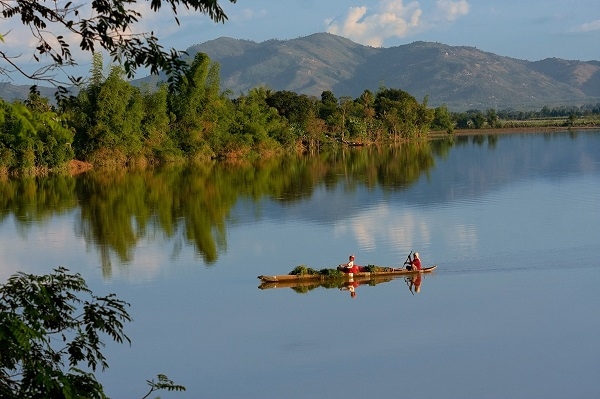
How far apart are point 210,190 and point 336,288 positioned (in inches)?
701

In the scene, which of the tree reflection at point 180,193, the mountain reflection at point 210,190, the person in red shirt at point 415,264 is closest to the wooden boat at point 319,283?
the person in red shirt at point 415,264

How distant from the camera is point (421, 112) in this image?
250 feet

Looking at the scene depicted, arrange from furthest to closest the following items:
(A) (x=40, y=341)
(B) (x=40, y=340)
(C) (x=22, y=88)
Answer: (C) (x=22, y=88)
(A) (x=40, y=341)
(B) (x=40, y=340)

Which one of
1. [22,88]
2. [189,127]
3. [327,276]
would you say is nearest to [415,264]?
[327,276]

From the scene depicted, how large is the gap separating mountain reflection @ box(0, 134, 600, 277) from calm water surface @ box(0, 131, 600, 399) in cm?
14

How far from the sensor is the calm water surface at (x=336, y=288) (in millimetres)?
11102

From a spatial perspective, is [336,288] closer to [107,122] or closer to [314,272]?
[314,272]

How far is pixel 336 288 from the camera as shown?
1555 centimetres

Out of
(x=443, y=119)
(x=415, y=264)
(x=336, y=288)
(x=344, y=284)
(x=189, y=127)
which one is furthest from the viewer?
(x=443, y=119)

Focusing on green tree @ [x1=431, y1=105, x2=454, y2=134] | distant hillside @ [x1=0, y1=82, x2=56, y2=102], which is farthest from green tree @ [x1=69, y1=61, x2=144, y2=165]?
green tree @ [x1=431, y1=105, x2=454, y2=134]

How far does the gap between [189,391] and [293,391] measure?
1.17 m

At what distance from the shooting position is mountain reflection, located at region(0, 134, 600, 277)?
22922 millimetres

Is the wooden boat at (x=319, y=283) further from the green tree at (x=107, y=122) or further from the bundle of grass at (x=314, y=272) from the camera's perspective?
the green tree at (x=107, y=122)

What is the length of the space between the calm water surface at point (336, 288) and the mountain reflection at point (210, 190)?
0.14 metres
